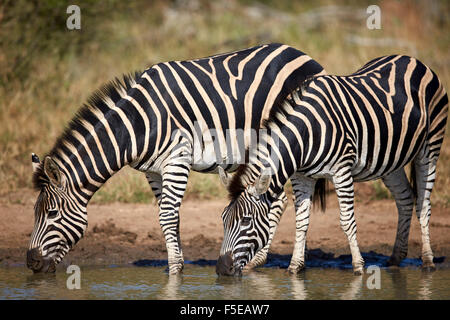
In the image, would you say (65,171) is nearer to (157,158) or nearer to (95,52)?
(157,158)

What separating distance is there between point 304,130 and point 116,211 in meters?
3.90

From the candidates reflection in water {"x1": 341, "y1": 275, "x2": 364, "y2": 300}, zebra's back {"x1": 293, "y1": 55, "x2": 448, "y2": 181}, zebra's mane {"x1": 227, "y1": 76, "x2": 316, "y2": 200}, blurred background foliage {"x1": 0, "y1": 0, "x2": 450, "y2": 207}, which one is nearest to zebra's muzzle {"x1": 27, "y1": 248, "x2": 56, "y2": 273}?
zebra's mane {"x1": 227, "y1": 76, "x2": 316, "y2": 200}

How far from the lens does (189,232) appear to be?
9516 millimetres

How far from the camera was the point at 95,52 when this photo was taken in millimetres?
14859

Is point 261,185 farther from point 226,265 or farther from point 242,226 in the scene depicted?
point 226,265

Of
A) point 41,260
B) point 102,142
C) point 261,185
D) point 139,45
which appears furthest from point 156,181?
point 139,45

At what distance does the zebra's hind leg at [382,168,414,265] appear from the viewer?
27.3 feet

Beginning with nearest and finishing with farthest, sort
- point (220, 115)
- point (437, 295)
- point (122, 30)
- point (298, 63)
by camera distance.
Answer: point (437, 295) < point (220, 115) < point (298, 63) < point (122, 30)

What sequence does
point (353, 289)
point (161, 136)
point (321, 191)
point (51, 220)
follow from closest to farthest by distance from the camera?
point (353, 289), point (51, 220), point (161, 136), point (321, 191)

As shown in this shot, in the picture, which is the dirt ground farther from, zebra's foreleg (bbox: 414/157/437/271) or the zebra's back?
the zebra's back

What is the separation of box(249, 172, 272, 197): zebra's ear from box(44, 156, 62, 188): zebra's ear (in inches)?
75.3

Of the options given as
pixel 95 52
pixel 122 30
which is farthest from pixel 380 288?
pixel 122 30

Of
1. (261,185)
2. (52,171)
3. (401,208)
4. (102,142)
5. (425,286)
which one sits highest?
(102,142)

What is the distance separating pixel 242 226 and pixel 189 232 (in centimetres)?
277
